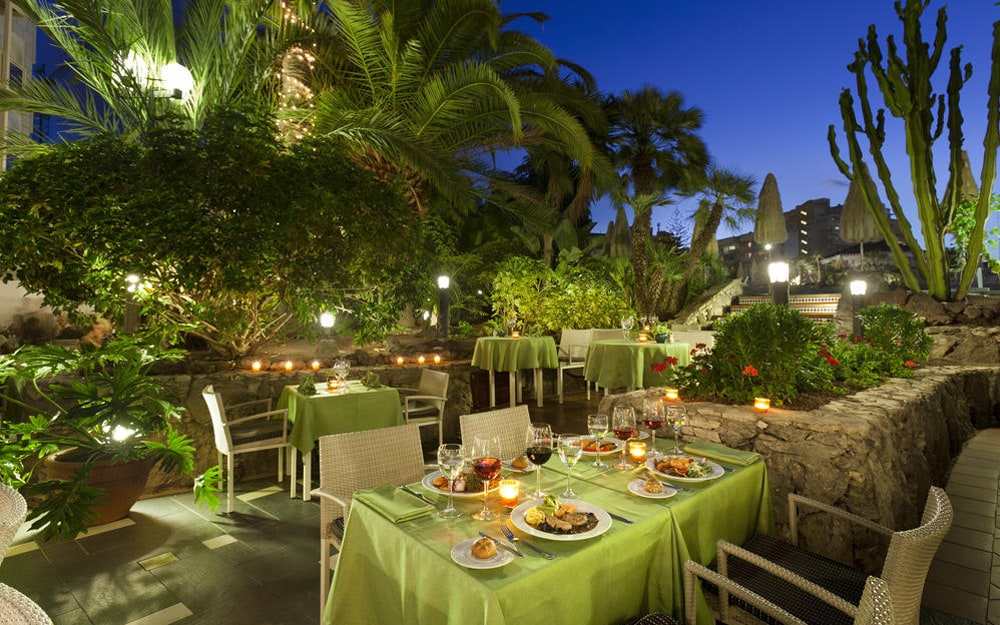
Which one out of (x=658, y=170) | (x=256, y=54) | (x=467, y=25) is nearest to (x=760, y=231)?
(x=658, y=170)

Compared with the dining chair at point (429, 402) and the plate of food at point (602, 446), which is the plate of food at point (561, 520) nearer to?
the plate of food at point (602, 446)

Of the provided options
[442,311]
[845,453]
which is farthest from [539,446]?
[442,311]

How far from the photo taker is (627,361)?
20.6ft

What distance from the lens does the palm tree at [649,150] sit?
36.1 feet

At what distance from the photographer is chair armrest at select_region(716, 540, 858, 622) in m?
1.33

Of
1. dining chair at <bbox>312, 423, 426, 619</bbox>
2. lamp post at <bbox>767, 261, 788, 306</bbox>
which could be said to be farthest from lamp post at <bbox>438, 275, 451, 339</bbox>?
dining chair at <bbox>312, 423, 426, 619</bbox>

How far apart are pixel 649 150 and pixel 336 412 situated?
9907mm

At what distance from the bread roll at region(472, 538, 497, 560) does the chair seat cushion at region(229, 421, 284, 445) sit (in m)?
3.20

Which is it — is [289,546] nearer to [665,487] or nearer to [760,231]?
[665,487]

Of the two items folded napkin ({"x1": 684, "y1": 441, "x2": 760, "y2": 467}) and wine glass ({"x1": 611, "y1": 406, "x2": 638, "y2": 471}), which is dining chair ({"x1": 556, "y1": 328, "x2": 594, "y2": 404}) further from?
wine glass ({"x1": 611, "y1": 406, "x2": 638, "y2": 471})

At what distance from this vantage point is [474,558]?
51.3 inches

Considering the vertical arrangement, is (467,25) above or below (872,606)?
above

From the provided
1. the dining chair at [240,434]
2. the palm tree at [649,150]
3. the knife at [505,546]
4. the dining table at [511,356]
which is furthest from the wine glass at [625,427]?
the palm tree at [649,150]

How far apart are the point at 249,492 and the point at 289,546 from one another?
1250mm
